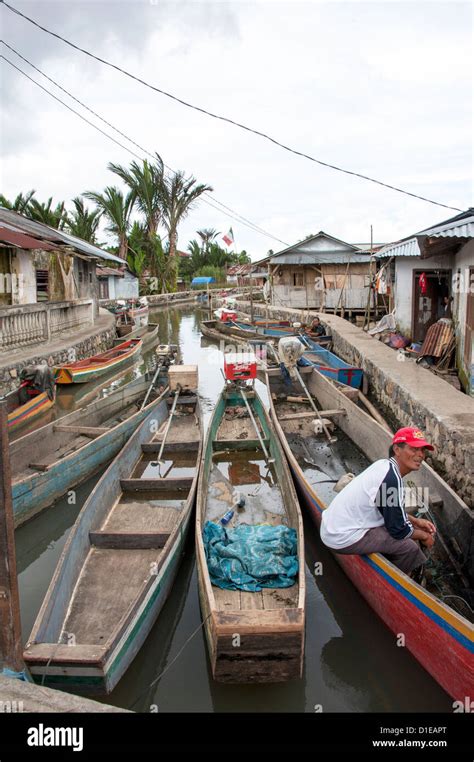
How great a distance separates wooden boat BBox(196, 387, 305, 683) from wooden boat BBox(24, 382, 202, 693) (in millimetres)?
471

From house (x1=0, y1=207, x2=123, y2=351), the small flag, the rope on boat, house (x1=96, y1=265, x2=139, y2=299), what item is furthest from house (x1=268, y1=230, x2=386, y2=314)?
the rope on boat

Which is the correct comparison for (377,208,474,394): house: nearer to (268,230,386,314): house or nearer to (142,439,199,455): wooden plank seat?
→ (142,439,199,455): wooden plank seat

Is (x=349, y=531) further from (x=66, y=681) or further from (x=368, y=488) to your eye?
(x=66, y=681)

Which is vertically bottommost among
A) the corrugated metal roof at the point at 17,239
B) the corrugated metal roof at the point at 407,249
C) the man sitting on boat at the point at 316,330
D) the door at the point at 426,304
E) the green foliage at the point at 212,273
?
the man sitting on boat at the point at 316,330

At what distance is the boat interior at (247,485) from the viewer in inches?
181

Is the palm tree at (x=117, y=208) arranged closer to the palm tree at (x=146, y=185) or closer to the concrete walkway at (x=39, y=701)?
the palm tree at (x=146, y=185)

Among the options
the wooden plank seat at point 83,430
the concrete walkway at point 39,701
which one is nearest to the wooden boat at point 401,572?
the concrete walkway at point 39,701

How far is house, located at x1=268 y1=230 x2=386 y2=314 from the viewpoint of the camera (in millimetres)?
23953

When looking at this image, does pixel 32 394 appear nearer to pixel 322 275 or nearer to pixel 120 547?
pixel 120 547

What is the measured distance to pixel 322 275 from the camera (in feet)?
80.2

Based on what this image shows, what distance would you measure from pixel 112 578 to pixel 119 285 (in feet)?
110

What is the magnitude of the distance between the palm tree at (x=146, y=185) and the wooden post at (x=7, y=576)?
36484mm

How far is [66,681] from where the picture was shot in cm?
362
